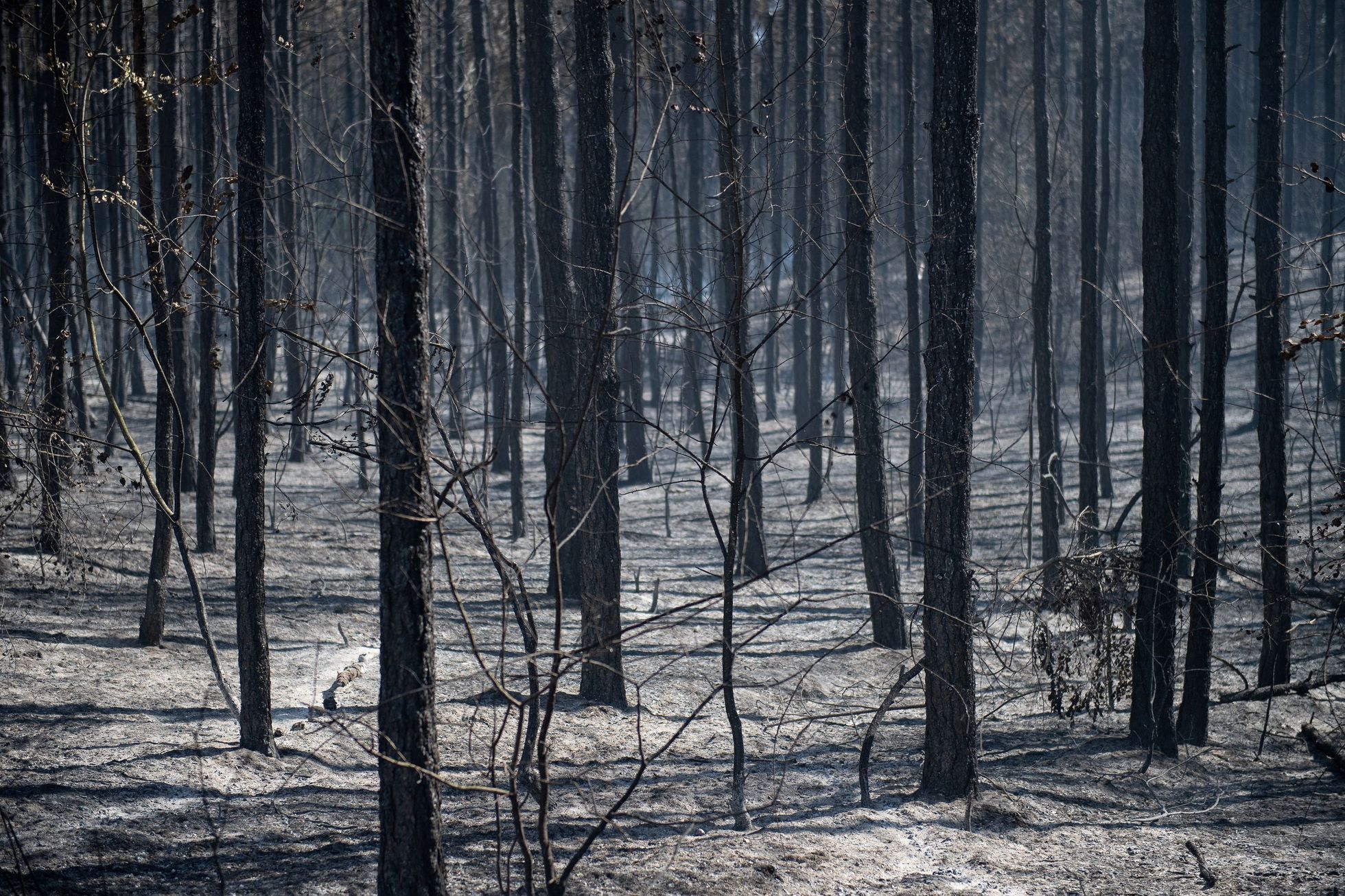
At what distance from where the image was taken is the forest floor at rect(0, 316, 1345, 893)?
6.12 metres

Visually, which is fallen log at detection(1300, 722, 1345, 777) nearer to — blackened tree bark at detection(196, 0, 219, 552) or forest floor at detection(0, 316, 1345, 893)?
forest floor at detection(0, 316, 1345, 893)

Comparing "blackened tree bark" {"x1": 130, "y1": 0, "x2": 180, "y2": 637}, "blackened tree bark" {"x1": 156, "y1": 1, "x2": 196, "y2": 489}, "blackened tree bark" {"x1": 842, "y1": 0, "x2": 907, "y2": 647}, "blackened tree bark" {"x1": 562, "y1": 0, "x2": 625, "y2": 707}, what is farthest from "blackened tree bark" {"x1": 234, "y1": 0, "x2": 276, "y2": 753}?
"blackened tree bark" {"x1": 842, "y1": 0, "x2": 907, "y2": 647}

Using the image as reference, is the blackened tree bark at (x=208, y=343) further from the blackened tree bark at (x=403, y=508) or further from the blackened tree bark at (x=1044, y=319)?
the blackened tree bark at (x=1044, y=319)

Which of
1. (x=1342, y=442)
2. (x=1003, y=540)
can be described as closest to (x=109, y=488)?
(x=1003, y=540)

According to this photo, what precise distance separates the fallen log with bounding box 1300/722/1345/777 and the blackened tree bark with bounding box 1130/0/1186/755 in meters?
1.36

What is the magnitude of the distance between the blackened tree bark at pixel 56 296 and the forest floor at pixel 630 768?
13.8 inches

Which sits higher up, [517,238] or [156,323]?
[517,238]

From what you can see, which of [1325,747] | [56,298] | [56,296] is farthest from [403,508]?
[1325,747]

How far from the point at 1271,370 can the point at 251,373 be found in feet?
31.3

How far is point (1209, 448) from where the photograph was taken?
9.12 meters

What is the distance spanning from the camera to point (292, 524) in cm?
1603

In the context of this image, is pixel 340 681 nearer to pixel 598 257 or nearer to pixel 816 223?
pixel 598 257

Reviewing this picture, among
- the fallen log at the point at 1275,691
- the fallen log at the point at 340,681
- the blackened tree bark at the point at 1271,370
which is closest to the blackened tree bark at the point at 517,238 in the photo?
the fallen log at the point at 340,681

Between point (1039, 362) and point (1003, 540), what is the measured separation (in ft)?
14.8
